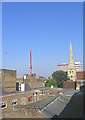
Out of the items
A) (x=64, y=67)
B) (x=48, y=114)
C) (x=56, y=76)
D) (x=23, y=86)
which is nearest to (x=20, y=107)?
(x=48, y=114)

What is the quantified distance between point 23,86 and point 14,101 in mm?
6660

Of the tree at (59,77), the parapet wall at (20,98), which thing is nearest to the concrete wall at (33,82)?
the parapet wall at (20,98)

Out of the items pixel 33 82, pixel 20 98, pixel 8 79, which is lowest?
pixel 20 98

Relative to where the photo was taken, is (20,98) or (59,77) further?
(59,77)

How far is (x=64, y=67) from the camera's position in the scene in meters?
148

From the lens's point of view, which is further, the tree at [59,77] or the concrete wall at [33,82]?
the tree at [59,77]

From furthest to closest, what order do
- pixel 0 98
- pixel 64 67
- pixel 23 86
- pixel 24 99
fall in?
pixel 64 67, pixel 23 86, pixel 24 99, pixel 0 98

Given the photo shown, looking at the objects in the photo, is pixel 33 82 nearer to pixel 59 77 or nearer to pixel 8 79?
pixel 8 79

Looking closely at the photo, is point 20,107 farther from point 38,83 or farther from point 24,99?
point 38,83

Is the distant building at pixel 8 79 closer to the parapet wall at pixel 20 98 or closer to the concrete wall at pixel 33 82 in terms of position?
the parapet wall at pixel 20 98

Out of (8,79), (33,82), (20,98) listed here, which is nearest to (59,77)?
(33,82)

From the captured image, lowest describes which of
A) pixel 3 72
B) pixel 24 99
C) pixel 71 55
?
pixel 24 99

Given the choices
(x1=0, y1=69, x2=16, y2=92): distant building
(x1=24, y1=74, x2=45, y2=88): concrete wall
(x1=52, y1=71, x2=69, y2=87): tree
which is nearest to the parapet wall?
(x1=0, y1=69, x2=16, y2=92): distant building

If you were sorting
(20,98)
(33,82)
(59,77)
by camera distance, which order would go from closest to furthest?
(20,98)
(33,82)
(59,77)
